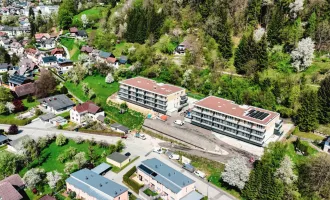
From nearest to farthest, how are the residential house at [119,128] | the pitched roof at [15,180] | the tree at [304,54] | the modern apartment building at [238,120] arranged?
the pitched roof at [15,180] → the modern apartment building at [238,120] → the residential house at [119,128] → the tree at [304,54]

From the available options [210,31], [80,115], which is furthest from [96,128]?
[210,31]

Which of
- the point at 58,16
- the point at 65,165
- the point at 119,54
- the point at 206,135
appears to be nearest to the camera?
the point at 65,165

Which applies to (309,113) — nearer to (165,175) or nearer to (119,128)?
(165,175)

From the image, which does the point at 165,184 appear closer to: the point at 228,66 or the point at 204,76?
the point at 204,76

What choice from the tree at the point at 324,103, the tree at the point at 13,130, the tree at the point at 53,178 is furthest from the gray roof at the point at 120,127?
the tree at the point at 324,103

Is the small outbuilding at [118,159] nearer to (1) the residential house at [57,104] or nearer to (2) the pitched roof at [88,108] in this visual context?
(2) the pitched roof at [88,108]

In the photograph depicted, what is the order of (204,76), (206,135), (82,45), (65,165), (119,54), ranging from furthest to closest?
(82,45) → (119,54) → (204,76) → (206,135) → (65,165)

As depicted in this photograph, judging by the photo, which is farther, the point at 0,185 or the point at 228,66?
the point at 228,66
